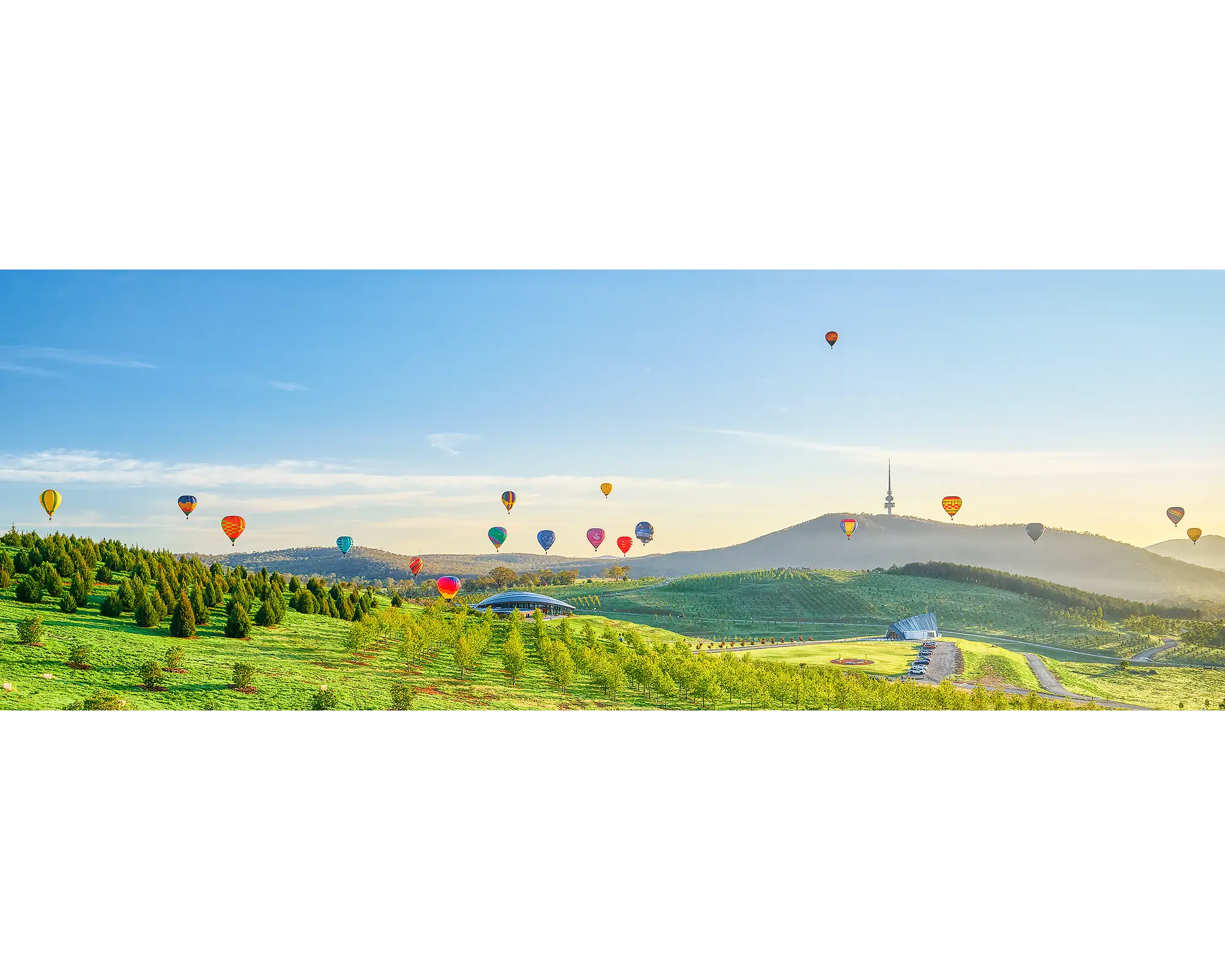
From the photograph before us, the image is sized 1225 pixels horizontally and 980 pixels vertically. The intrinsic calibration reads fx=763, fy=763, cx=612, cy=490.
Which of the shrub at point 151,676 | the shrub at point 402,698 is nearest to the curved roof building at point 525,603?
the shrub at point 402,698

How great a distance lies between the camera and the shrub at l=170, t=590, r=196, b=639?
13672 mm

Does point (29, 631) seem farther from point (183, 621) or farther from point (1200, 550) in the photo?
point (1200, 550)

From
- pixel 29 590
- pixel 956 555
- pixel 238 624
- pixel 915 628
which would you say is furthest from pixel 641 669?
pixel 29 590

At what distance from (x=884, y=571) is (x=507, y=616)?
26.8 ft

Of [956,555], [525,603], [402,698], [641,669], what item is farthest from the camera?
[956,555]

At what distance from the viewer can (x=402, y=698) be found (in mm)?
13445

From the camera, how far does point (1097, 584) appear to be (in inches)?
629

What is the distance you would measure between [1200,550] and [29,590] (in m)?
22.0

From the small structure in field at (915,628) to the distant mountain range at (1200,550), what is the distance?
184 inches

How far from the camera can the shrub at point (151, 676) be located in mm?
12508

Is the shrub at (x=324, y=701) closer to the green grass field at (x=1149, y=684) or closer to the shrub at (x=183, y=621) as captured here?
the shrub at (x=183, y=621)

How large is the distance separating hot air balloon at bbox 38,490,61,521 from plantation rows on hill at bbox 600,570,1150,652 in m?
10.6

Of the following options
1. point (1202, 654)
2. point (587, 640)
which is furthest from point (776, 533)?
point (1202, 654)

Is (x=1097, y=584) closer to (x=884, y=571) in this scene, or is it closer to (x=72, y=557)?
(x=884, y=571)
